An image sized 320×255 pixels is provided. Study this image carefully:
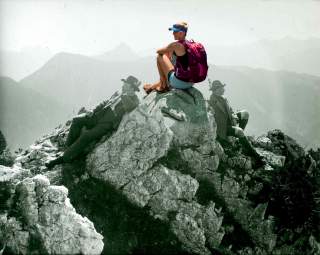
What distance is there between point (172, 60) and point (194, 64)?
977mm

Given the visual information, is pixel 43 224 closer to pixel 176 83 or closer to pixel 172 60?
pixel 176 83

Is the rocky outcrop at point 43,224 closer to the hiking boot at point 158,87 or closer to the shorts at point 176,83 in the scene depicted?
the hiking boot at point 158,87

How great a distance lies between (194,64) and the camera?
40.0 ft

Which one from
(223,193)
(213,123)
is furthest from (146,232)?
(213,123)

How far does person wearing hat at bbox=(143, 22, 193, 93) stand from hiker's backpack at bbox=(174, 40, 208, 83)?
16 centimetres

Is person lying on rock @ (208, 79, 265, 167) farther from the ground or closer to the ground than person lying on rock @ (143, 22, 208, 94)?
closer to the ground

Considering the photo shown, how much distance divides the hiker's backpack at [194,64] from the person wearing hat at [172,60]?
0.16 meters

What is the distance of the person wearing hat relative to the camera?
1212cm

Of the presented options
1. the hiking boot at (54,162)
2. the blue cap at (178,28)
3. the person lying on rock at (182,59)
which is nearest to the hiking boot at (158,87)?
the person lying on rock at (182,59)

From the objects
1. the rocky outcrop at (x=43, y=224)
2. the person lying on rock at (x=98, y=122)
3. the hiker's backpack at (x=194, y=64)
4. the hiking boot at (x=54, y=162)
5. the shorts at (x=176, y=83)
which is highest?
the hiker's backpack at (x=194, y=64)

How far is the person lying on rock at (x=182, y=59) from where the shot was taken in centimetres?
1212

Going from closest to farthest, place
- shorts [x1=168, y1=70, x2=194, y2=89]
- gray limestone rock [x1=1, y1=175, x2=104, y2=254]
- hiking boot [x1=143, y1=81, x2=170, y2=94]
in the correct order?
gray limestone rock [x1=1, y1=175, x2=104, y2=254], shorts [x1=168, y1=70, x2=194, y2=89], hiking boot [x1=143, y1=81, x2=170, y2=94]

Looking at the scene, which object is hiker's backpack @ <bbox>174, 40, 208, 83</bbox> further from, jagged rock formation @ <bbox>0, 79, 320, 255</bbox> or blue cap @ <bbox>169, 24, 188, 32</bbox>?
jagged rock formation @ <bbox>0, 79, 320, 255</bbox>

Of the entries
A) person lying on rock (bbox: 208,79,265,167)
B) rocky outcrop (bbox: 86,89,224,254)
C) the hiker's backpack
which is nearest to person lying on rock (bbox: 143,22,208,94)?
the hiker's backpack
